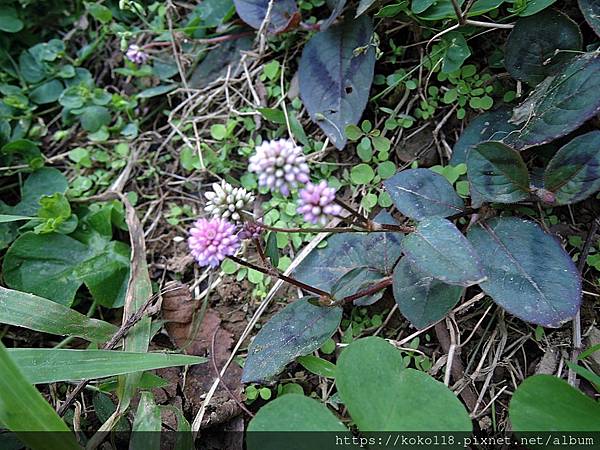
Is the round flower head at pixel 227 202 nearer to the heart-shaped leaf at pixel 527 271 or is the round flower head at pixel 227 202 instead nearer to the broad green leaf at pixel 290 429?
the broad green leaf at pixel 290 429

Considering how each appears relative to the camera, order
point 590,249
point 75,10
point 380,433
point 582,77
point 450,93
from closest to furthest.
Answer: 1. point 380,433
2. point 582,77
3. point 590,249
4. point 450,93
5. point 75,10

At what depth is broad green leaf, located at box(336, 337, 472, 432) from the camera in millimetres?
1164

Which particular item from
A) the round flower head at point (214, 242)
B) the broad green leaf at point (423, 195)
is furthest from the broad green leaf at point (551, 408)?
the round flower head at point (214, 242)

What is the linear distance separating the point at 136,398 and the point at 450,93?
1321 millimetres

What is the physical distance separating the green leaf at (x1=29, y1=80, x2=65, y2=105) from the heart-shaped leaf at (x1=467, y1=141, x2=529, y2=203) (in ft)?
5.73

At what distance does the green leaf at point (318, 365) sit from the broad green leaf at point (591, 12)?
1125mm

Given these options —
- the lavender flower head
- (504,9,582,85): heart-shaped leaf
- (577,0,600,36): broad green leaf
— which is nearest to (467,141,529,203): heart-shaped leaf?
(504,9,582,85): heart-shaped leaf

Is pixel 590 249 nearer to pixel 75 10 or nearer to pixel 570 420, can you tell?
pixel 570 420

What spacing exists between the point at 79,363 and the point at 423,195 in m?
1.00

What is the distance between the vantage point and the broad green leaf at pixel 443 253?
1.21 meters

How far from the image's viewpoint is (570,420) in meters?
1.19

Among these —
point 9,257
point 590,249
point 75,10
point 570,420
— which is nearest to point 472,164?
point 590,249

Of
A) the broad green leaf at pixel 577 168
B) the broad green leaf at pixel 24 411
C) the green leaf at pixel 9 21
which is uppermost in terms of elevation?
the green leaf at pixel 9 21

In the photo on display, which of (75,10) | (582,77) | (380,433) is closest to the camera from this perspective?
(380,433)
